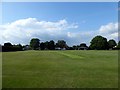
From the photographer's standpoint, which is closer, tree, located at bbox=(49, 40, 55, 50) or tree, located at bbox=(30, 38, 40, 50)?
tree, located at bbox=(49, 40, 55, 50)

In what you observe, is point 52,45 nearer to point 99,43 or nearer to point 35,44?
point 35,44

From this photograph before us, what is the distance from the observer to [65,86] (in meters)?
10.8

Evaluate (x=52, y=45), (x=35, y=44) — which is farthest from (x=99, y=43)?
(x=35, y=44)

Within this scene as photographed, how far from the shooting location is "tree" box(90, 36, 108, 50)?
545 feet

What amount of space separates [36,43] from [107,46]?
5654 centimetres

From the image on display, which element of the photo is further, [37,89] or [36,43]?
[36,43]

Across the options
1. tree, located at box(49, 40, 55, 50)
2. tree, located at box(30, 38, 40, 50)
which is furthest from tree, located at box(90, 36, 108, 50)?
tree, located at box(30, 38, 40, 50)

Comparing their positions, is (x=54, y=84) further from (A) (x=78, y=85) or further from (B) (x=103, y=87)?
(B) (x=103, y=87)

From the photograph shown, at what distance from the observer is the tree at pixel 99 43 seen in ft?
545

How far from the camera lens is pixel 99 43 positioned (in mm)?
165500

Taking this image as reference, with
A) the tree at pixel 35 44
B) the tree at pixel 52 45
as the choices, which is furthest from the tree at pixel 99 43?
the tree at pixel 35 44

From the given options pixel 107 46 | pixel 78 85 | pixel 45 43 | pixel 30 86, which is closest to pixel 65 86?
pixel 78 85

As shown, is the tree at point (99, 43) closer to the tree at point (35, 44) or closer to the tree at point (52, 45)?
the tree at point (52, 45)

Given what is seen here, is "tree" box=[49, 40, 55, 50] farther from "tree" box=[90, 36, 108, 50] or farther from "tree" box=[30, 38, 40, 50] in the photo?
"tree" box=[90, 36, 108, 50]
